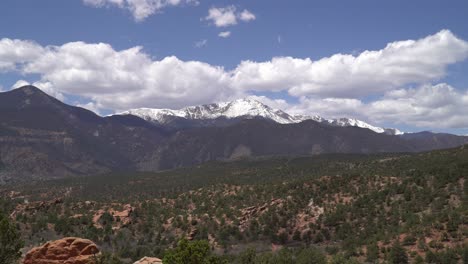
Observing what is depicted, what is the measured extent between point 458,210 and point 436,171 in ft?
75.8

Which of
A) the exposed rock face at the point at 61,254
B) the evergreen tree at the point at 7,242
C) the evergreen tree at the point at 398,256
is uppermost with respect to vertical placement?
the evergreen tree at the point at 7,242

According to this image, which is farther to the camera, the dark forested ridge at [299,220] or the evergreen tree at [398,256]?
the dark forested ridge at [299,220]

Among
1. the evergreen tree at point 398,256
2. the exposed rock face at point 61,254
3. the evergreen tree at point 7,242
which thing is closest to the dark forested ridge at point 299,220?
the evergreen tree at point 398,256

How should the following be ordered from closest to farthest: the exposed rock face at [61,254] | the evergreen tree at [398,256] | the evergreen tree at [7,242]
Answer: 1. the evergreen tree at [7,242]
2. the exposed rock face at [61,254]
3. the evergreen tree at [398,256]

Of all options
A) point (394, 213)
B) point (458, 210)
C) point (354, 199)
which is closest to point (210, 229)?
point (354, 199)

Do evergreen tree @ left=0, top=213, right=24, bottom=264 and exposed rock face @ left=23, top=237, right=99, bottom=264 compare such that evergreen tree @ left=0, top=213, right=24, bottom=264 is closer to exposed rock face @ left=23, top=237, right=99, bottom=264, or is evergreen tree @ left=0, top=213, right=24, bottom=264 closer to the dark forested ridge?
exposed rock face @ left=23, top=237, right=99, bottom=264

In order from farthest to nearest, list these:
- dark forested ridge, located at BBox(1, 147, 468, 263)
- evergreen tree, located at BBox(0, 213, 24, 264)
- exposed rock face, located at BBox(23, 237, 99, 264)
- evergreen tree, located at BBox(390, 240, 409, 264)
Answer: dark forested ridge, located at BBox(1, 147, 468, 263), evergreen tree, located at BBox(390, 240, 409, 264), exposed rock face, located at BBox(23, 237, 99, 264), evergreen tree, located at BBox(0, 213, 24, 264)

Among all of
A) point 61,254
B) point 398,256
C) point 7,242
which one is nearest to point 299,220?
point 398,256

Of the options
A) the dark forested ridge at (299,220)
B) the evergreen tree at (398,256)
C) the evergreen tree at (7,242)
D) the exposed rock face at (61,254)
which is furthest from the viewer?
the dark forested ridge at (299,220)

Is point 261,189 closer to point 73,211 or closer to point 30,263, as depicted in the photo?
point 73,211

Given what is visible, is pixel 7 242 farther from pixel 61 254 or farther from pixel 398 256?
pixel 398 256

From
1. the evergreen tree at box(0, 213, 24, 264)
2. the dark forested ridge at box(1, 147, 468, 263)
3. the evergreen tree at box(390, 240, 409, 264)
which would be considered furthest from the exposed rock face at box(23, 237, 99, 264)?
the evergreen tree at box(390, 240, 409, 264)

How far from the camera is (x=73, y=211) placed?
10300cm

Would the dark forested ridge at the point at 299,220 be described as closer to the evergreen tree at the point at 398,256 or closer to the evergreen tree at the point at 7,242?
the evergreen tree at the point at 398,256
